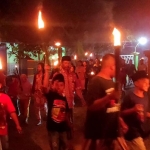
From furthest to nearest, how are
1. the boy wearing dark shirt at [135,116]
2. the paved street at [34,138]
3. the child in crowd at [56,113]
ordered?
the paved street at [34,138], the child in crowd at [56,113], the boy wearing dark shirt at [135,116]

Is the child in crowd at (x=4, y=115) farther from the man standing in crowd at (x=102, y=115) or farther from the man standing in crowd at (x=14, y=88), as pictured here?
the man standing in crowd at (x=14, y=88)

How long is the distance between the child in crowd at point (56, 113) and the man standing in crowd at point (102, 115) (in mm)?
1058

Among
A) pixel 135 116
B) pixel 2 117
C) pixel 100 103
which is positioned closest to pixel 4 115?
pixel 2 117

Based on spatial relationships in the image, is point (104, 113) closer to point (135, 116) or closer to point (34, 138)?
point (135, 116)

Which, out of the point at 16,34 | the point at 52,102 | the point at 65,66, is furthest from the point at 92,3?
the point at 52,102

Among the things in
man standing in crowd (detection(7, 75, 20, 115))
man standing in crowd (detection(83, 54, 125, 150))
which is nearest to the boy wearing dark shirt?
man standing in crowd (detection(83, 54, 125, 150))

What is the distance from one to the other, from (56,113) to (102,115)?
131 cm

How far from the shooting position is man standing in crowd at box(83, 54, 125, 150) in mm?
5156

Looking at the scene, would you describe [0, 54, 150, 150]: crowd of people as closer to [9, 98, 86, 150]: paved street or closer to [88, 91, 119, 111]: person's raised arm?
[88, 91, 119, 111]: person's raised arm

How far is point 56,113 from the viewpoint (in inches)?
250

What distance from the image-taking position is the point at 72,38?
65.7 feet

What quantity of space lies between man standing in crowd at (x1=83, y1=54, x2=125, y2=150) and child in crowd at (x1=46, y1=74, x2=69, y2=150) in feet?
3.47

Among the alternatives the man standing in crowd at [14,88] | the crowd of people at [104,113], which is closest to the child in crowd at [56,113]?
the crowd of people at [104,113]

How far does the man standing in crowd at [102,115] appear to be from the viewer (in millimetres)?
5156
